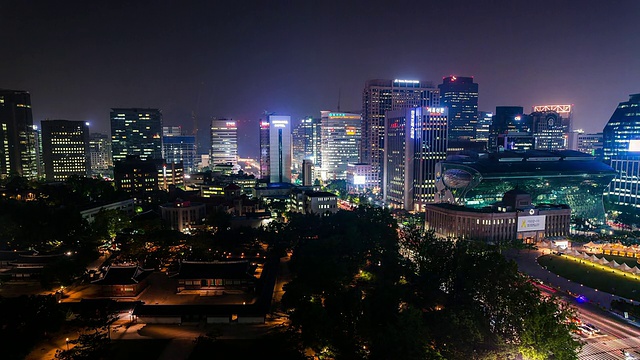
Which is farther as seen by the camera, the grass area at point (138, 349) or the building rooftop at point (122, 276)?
the building rooftop at point (122, 276)

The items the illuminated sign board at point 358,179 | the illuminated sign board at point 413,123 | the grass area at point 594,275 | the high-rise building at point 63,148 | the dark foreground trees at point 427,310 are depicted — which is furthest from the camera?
the illuminated sign board at point 358,179

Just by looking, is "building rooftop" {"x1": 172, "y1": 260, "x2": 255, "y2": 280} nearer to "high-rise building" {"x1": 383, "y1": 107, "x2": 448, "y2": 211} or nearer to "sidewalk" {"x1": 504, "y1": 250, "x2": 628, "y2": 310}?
"sidewalk" {"x1": 504, "y1": 250, "x2": 628, "y2": 310}

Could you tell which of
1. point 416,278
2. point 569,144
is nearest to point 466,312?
point 416,278

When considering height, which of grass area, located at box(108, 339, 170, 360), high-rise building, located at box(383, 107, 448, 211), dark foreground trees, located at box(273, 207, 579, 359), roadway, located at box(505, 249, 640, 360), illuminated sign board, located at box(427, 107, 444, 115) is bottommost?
roadway, located at box(505, 249, 640, 360)

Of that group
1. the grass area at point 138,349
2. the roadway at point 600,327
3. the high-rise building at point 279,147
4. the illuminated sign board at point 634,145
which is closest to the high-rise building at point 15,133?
the high-rise building at point 279,147

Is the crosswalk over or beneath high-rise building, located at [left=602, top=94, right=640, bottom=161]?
beneath

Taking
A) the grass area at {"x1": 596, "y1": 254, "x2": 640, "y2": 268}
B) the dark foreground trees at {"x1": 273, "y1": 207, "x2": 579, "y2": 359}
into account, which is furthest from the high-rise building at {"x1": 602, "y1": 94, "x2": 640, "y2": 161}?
the dark foreground trees at {"x1": 273, "y1": 207, "x2": 579, "y2": 359}

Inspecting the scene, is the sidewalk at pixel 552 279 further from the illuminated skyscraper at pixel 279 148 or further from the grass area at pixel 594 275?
the illuminated skyscraper at pixel 279 148
